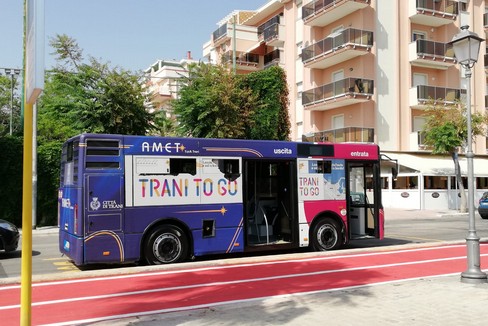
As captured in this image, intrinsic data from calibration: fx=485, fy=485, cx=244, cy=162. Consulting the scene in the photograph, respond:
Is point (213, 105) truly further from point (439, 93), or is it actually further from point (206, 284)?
point (206, 284)

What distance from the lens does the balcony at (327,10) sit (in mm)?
35188

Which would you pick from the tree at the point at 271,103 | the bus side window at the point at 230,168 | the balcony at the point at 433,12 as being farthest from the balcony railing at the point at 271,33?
the bus side window at the point at 230,168

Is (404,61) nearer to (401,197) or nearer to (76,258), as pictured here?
(401,197)

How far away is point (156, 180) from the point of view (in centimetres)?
1030

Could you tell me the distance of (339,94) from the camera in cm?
3584

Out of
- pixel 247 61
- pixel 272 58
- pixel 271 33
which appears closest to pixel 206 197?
pixel 271 33

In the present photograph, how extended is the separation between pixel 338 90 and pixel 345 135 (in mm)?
3393

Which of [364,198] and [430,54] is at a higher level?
[430,54]

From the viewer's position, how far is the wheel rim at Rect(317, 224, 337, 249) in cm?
1234

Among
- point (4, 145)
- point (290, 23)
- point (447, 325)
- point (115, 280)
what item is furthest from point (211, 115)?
point (447, 325)

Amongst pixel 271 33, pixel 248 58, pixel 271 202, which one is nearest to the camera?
pixel 271 202

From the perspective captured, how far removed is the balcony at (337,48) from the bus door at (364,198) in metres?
23.5

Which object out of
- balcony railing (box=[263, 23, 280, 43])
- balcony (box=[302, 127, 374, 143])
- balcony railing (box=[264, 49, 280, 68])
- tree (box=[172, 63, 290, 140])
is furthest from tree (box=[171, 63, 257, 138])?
balcony railing (box=[264, 49, 280, 68])

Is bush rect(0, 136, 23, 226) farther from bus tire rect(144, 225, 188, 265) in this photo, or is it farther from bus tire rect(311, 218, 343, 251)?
bus tire rect(311, 218, 343, 251)
